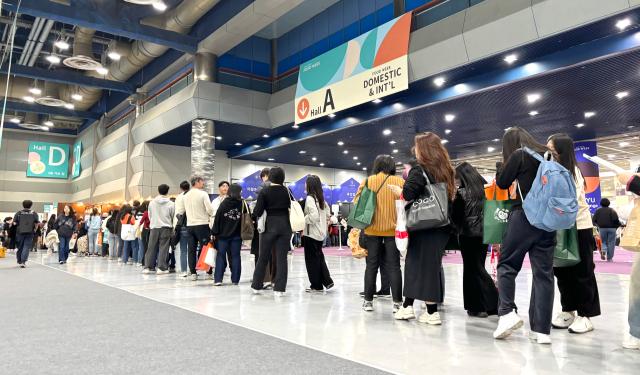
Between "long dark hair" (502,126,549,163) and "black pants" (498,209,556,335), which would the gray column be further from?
"black pants" (498,209,556,335)

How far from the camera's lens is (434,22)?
32.8 feet

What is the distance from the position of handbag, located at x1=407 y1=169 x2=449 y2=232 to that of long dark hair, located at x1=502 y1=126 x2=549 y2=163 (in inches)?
21.0

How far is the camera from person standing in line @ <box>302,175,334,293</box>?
204 inches

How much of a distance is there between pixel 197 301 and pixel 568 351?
133 inches

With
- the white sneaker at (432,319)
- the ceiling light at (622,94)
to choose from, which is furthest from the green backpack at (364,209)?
the ceiling light at (622,94)

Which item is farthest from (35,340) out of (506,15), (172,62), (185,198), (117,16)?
(172,62)

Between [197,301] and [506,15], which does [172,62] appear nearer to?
[506,15]

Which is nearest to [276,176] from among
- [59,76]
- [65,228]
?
[65,228]

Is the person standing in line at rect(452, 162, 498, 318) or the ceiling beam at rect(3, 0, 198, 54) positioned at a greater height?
the ceiling beam at rect(3, 0, 198, 54)

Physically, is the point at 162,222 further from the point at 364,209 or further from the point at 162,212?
the point at 364,209

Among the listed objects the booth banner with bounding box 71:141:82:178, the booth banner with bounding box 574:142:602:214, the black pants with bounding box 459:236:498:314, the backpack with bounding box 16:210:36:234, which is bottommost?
the black pants with bounding box 459:236:498:314

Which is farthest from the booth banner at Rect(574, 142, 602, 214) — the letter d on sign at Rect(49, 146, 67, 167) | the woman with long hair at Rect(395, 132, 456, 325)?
the letter d on sign at Rect(49, 146, 67, 167)

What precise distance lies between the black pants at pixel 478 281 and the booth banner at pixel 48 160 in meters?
29.5

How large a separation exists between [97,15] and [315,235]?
11074 mm
